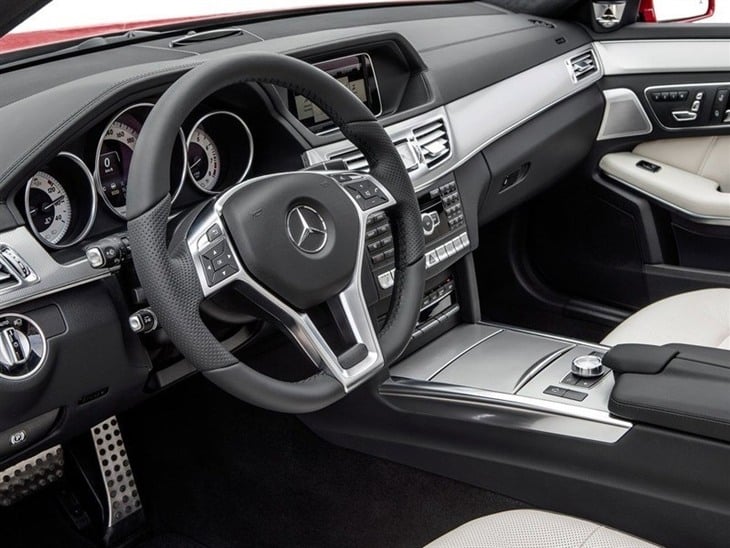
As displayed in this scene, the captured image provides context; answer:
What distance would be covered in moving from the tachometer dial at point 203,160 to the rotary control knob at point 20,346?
14.3 inches

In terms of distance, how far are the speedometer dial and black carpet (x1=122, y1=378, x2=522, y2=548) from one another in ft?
2.23

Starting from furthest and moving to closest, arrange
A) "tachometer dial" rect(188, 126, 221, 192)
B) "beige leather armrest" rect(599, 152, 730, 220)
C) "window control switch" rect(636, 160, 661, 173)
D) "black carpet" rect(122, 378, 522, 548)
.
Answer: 1. "window control switch" rect(636, 160, 661, 173)
2. "beige leather armrest" rect(599, 152, 730, 220)
3. "black carpet" rect(122, 378, 522, 548)
4. "tachometer dial" rect(188, 126, 221, 192)

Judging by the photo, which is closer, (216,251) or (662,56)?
(216,251)

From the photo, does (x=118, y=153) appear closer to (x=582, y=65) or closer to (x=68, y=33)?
(x=68, y=33)

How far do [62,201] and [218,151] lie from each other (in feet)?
1.00

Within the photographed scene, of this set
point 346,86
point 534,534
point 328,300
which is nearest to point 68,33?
point 346,86

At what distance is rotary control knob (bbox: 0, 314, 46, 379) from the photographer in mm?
1158

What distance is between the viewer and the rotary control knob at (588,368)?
159cm

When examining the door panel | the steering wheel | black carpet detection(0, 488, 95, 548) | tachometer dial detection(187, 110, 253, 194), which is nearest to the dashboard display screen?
tachometer dial detection(187, 110, 253, 194)

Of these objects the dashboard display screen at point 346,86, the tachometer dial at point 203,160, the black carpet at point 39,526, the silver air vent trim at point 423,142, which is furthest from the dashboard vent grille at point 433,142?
the black carpet at point 39,526

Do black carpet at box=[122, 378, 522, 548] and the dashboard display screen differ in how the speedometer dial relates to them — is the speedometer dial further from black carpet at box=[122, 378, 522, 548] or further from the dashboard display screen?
A: black carpet at box=[122, 378, 522, 548]

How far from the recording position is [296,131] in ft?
5.06

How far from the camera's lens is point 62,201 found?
1296 millimetres

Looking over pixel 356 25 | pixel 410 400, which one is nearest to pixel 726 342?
pixel 410 400
